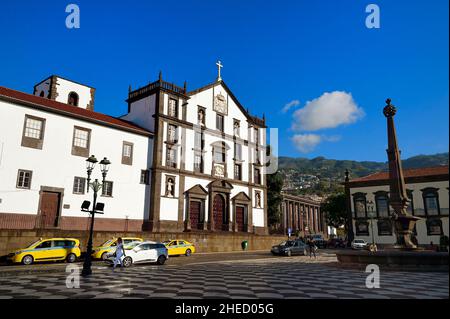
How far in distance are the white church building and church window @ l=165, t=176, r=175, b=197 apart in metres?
0.10

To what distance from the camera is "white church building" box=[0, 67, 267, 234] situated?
25000 millimetres

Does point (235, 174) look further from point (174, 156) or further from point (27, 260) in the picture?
point (27, 260)

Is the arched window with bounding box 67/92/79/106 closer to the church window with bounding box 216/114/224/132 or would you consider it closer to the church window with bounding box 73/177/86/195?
the church window with bounding box 73/177/86/195

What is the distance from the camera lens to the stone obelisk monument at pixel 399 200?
16828 millimetres

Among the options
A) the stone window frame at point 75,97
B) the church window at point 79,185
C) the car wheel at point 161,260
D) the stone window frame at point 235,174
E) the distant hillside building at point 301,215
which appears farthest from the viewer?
the distant hillside building at point 301,215

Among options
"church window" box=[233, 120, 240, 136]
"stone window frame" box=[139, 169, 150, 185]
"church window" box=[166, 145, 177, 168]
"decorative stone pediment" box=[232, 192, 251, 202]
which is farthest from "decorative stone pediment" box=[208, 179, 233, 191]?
"stone window frame" box=[139, 169, 150, 185]

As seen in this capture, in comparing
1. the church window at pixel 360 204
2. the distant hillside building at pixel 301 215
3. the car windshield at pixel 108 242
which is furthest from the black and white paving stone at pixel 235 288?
the distant hillside building at pixel 301 215

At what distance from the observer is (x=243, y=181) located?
42.7 meters

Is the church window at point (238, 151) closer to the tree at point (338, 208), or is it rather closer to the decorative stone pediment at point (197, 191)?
the decorative stone pediment at point (197, 191)

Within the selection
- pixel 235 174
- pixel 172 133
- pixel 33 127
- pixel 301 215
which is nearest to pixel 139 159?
pixel 172 133

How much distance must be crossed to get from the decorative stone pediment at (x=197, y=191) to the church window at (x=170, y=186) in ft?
5.22

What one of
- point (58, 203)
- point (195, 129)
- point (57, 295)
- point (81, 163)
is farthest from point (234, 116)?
point (57, 295)

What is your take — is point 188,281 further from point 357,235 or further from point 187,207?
point 357,235

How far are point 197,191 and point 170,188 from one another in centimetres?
350
